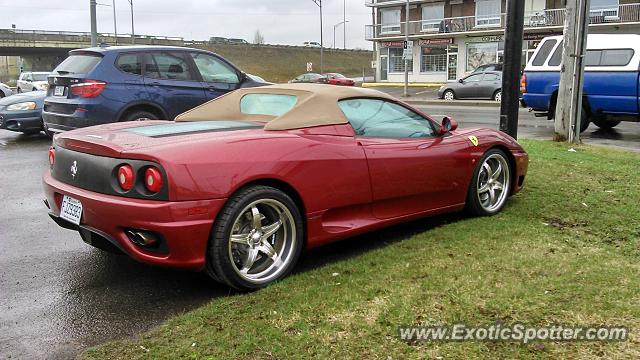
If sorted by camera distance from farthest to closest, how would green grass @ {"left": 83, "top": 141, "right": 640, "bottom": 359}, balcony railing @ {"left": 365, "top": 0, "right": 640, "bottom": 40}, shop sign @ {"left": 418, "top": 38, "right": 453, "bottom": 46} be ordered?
shop sign @ {"left": 418, "top": 38, "right": 453, "bottom": 46}, balcony railing @ {"left": 365, "top": 0, "right": 640, "bottom": 40}, green grass @ {"left": 83, "top": 141, "right": 640, "bottom": 359}

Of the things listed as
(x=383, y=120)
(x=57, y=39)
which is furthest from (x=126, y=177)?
(x=57, y=39)

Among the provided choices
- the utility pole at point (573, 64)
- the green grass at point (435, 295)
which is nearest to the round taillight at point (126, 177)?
the green grass at point (435, 295)

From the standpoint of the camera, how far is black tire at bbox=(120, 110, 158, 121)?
26.2ft

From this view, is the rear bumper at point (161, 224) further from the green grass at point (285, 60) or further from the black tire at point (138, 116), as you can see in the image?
the green grass at point (285, 60)

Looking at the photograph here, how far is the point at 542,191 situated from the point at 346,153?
2718 mm

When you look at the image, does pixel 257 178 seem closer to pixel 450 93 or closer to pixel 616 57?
pixel 616 57

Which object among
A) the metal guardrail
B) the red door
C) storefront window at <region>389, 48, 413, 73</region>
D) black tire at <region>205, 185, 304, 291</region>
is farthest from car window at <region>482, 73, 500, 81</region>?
the metal guardrail

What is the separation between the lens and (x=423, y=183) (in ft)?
14.8

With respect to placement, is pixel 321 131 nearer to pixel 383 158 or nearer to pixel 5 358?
pixel 383 158

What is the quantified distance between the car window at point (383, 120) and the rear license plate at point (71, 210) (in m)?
1.94

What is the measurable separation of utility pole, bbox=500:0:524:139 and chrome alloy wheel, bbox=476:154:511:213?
1.89 metres

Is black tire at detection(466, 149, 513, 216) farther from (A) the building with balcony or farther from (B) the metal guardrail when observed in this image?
(B) the metal guardrail

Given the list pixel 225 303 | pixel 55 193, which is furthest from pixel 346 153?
pixel 55 193

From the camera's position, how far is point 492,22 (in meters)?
42.8
